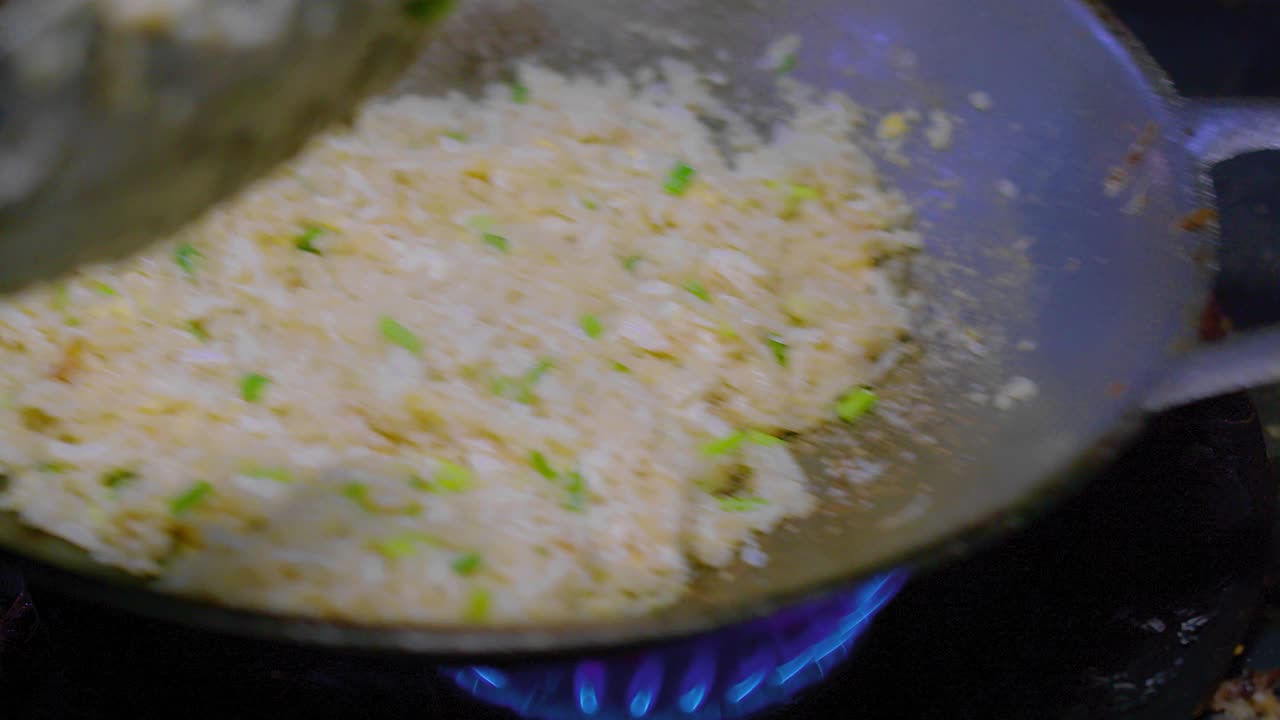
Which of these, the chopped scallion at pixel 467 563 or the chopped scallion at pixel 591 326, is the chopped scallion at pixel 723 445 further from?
the chopped scallion at pixel 467 563

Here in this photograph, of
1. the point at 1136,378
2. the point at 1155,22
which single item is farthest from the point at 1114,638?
the point at 1155,22

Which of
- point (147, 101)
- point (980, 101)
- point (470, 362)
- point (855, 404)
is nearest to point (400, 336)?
point (470, 362)

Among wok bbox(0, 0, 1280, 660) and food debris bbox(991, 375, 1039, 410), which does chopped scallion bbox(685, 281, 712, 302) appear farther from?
food debris bbox(991, 375, 1039, 410)

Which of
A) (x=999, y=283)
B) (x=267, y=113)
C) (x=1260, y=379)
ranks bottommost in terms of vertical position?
(x=999, y=283)

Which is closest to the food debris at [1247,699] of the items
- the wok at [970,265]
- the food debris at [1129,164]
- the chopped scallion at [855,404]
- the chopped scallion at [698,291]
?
the wok at [970,265]

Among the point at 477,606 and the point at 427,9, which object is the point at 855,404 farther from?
the point at 427,9

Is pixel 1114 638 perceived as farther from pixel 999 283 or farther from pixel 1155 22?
pixel 1155 22

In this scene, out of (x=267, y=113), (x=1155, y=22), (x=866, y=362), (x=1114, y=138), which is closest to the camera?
(x=267, y=113)
